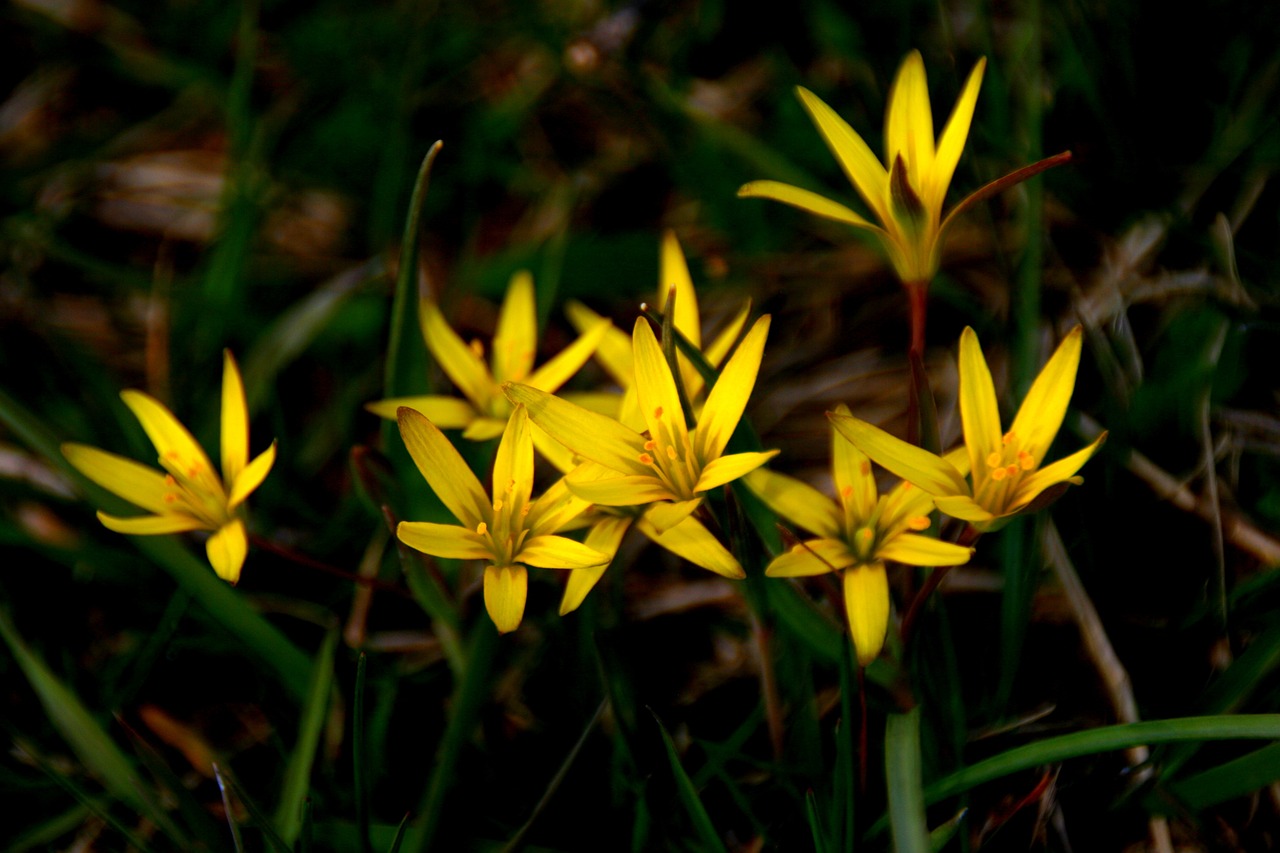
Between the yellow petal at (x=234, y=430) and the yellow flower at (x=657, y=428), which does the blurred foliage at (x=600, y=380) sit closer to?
the yellow petal at (x=234, y=430)

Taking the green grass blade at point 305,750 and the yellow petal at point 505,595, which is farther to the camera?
the green grass blade at point 305,750

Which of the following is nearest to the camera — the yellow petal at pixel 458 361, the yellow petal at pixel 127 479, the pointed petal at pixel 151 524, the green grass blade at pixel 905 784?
the green grass blade at pixel 905 784

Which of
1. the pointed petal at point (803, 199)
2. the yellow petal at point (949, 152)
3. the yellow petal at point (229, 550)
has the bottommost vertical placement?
the yellow petal at point (229, 550)

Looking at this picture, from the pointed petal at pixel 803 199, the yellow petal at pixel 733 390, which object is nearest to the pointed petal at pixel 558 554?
the yellow petal at pixel 733 390

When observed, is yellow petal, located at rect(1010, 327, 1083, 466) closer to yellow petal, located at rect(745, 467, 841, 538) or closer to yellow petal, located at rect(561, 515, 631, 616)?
yellow petal, located at rect(745, 467, 841, 538)

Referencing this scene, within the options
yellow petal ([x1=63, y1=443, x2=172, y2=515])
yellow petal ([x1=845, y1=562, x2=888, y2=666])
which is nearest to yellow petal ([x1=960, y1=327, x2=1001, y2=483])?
yellow petal ([x1=845, y1=562, x2=888, y2=666])

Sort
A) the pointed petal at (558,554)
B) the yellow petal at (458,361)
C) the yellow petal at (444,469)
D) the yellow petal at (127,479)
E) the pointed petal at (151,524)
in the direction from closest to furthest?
the pointed petal at (558,554) → the yellow petal at (444,469) → the pointed petal at (151,524) → the yellow petal at (127,479) → the yellow petal at (458,361)

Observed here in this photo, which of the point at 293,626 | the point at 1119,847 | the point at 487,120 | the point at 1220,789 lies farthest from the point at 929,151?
the point at 487,120
